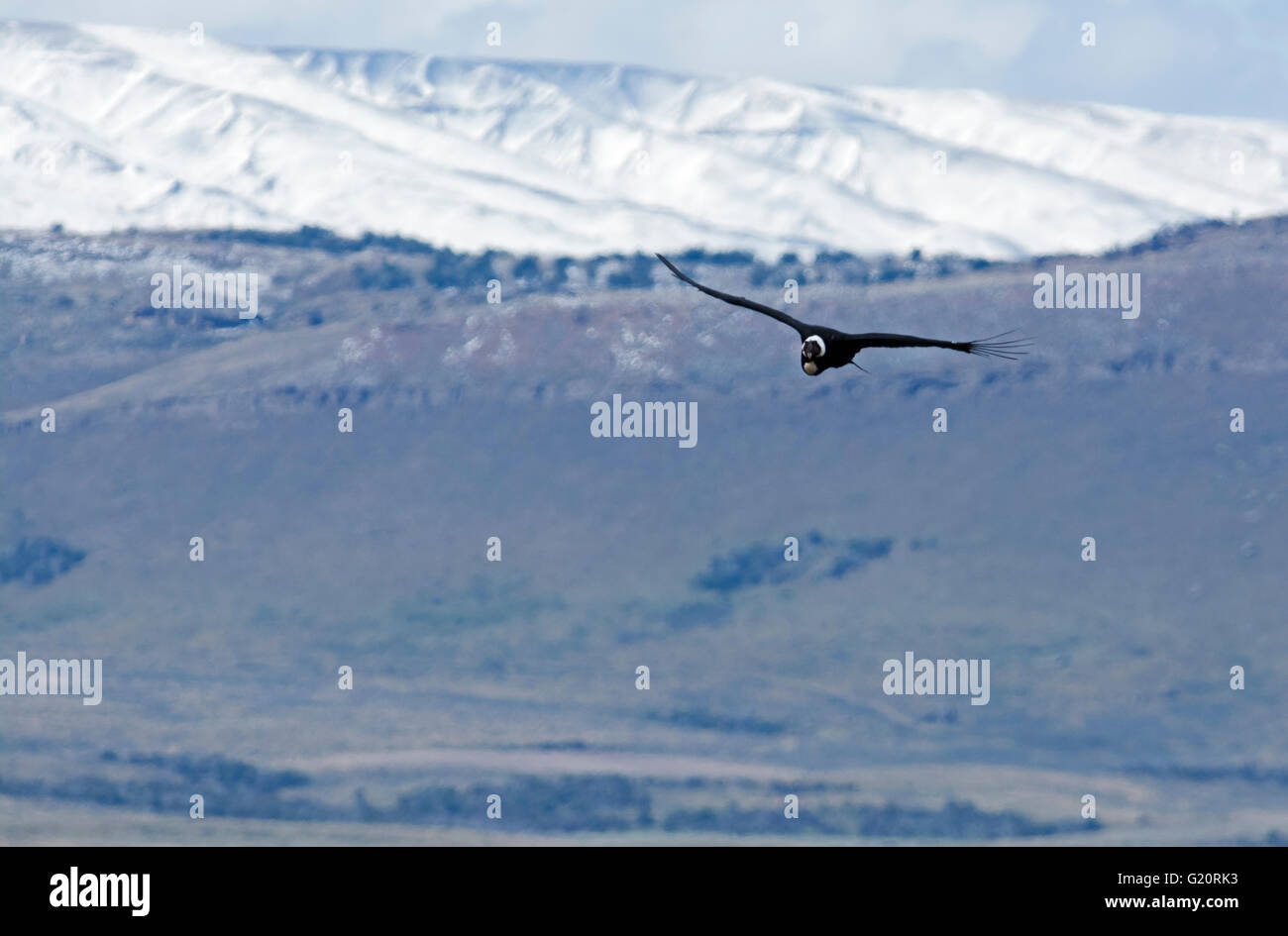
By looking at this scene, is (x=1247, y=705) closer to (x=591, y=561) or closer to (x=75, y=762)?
(x=591, y=561)

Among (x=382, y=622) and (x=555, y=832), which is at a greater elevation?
(x=382, y=622)
